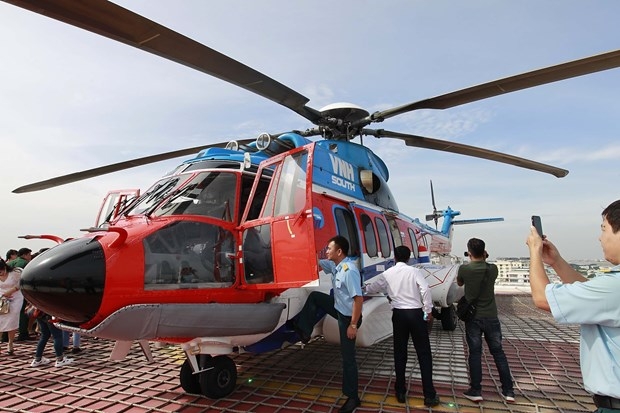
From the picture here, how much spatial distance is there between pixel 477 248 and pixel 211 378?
3.13 meters

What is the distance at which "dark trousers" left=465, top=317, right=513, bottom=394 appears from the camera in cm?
402

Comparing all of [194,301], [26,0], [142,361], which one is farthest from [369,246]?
[26,0]

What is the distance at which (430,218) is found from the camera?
564 inches

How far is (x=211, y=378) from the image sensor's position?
4.00 m

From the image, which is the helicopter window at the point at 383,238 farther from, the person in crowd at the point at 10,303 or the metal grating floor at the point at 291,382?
the person in crowd at the point at 10,303

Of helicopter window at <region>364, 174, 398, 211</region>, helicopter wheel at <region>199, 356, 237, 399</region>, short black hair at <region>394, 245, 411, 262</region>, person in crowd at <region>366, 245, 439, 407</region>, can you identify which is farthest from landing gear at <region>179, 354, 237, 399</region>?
helicopter window at <region>364, 174, 398, 211</region>

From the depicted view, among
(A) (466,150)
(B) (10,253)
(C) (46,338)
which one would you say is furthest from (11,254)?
(A) (466,150)

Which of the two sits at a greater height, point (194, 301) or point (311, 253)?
point (311, 253)

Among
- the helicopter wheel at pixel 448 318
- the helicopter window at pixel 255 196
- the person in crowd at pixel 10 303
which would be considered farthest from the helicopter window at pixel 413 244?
the person in crowd at pixel 10 303

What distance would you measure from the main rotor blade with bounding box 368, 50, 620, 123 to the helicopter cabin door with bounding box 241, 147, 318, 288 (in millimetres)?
2447

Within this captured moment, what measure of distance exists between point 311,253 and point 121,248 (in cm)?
160

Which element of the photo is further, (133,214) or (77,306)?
(133,214)

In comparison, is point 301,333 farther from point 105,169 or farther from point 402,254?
point 105,169

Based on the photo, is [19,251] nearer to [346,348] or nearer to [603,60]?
[346,348]
